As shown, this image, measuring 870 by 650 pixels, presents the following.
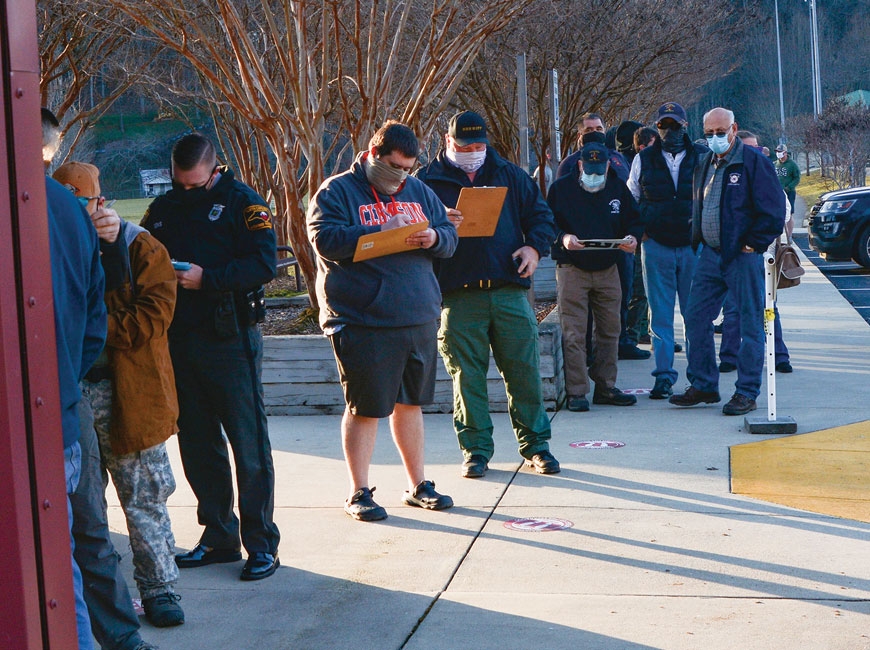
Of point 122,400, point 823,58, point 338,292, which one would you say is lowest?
point 122,400

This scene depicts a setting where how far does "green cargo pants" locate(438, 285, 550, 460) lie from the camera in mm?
6621

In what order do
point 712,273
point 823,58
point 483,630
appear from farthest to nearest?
1. point 823,58
2. point 712,273
3. point 483,630

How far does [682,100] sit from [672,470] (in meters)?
32.1

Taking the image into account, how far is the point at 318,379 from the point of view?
849 centimetres

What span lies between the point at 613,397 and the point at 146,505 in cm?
480

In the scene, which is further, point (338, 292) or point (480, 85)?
point (480, 85)

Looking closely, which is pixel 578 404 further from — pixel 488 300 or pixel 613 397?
pixel 488 300

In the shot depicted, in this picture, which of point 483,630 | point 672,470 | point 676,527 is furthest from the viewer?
point 672,470

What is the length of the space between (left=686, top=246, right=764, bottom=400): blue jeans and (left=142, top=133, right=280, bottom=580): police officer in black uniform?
406 cm

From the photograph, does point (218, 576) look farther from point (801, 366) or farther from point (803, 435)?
point (801, 366)

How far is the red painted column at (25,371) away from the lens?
2.05 metres

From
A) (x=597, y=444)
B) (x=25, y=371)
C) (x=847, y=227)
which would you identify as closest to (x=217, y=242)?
(x=25, y=371)

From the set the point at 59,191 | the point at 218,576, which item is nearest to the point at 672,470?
the point at 218,576

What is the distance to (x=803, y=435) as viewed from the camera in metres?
7.34
